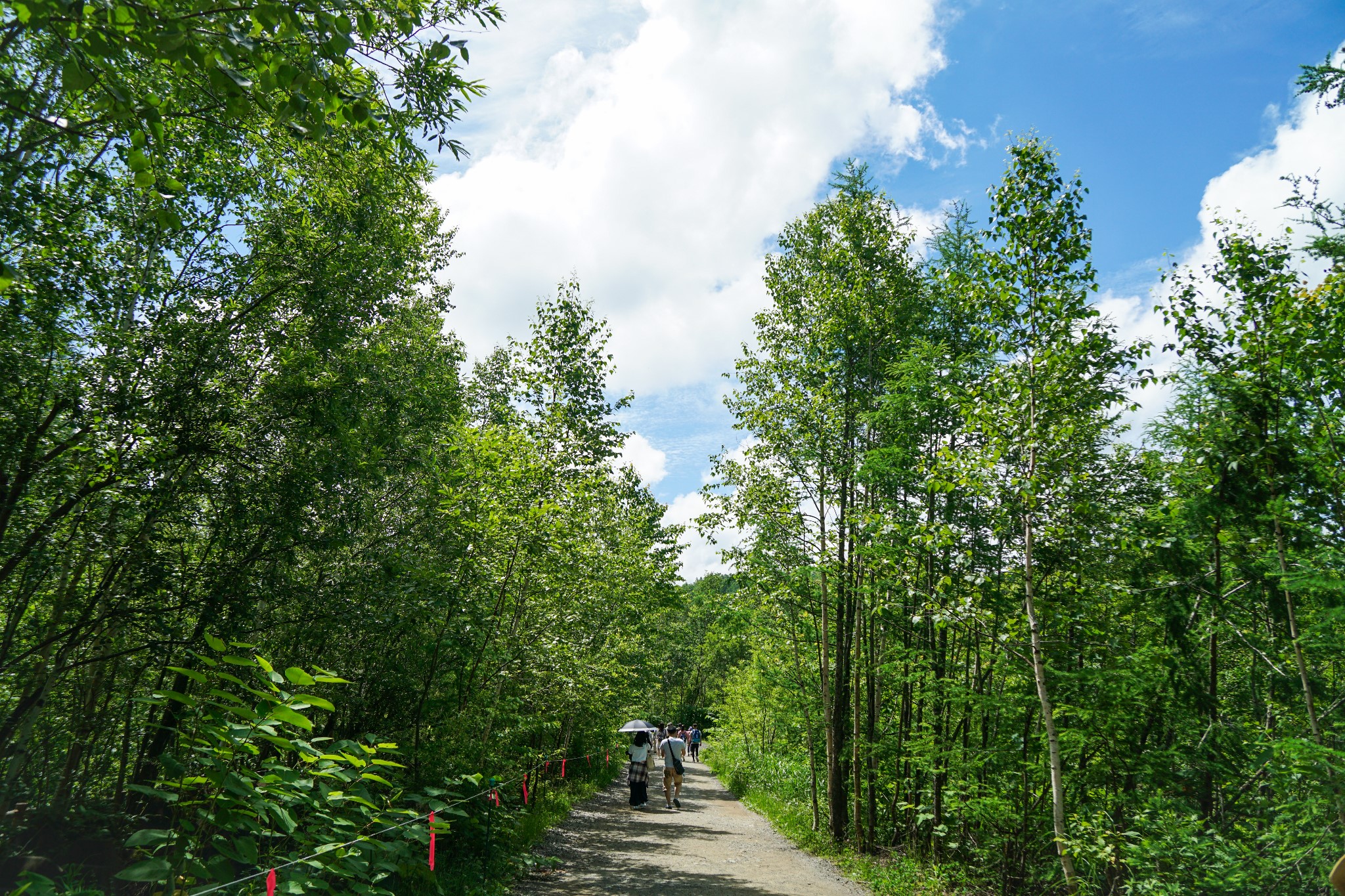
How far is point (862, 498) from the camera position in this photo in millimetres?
13133

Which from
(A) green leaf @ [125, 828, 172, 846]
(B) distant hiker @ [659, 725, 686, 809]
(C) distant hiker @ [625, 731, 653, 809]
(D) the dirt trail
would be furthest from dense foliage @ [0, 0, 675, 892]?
(B) distant hiker @ [659, 725, 686, 809]

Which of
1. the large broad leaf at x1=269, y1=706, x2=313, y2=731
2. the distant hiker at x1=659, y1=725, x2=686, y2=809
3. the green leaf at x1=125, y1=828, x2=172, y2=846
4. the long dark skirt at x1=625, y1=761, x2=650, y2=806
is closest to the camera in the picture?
the green leaf at x1=125, y1=828, x2=172, y2=846

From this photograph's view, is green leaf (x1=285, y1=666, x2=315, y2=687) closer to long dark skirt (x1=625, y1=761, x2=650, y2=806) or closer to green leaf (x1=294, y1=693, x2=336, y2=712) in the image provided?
green leaf (x1=294, y1=693, x2=336, y2=712)

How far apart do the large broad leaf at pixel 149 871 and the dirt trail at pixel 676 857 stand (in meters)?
6.93

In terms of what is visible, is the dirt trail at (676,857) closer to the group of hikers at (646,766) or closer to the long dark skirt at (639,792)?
the long dark skirt at (639,792)

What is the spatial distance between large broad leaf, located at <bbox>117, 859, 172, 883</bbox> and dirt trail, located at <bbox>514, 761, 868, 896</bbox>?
6931 mm

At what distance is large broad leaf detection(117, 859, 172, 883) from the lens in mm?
2654

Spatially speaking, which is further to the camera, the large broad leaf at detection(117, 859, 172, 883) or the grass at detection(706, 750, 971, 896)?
the grass at detection(706, 750, 971, 896)

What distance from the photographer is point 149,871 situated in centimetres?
272

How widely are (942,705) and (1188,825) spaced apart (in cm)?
544

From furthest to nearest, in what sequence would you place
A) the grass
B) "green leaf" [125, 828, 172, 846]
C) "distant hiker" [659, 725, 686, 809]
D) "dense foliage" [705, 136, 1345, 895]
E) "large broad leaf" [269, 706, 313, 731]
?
1. "distant hiker" [659, 725, 686, 809]
2. the grass
3. "dense foliage" [705, 136, 1345, 895]
4. "large broad leaf" [269, 706, 313, 731]
5. "green leaf" [125, 828, 172, 846]

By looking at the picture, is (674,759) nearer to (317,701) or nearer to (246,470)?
(246,470)

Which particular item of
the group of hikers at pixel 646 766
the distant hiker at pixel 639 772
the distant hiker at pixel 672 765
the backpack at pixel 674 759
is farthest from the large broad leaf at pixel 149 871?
the backpack at pixel 674 759

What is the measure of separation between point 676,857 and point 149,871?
1003 cm
